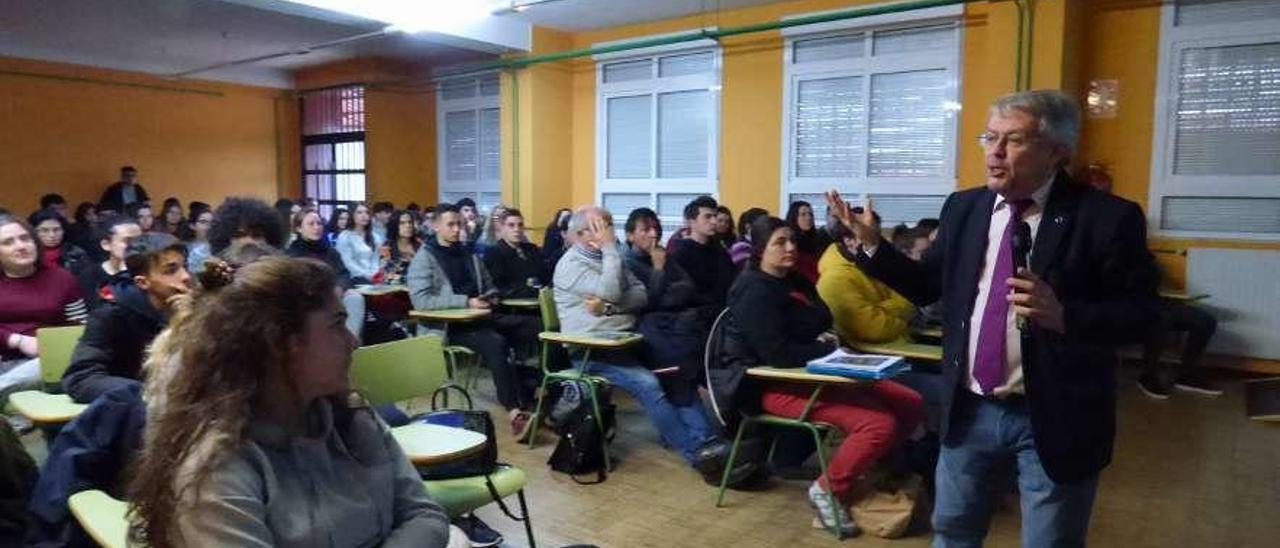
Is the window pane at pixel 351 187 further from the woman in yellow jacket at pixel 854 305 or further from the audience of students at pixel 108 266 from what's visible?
the woman in yellow jacket at pixel 854 305

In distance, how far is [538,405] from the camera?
4152mm

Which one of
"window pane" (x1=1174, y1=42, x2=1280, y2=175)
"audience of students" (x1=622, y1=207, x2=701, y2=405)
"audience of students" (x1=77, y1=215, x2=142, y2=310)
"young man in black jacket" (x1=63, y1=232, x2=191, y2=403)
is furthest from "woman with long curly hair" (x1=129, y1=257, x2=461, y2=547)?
"window pane" (x1=1174, y1=42, x2=1280, y2=175)

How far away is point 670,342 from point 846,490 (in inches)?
46.9

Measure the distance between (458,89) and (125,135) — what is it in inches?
179

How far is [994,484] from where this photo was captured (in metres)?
1.87

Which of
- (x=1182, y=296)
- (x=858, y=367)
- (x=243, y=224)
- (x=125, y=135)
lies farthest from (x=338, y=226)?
(x=1182, y=296)

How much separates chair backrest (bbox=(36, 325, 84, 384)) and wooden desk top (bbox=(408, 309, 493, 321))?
1761 millimetres

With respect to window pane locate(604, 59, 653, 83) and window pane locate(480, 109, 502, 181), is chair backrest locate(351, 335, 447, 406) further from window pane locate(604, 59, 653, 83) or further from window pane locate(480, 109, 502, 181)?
window pane locate(480, 109, 502, 181)

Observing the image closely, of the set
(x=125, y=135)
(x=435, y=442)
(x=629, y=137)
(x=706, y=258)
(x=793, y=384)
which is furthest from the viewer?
(x=125, y=135)

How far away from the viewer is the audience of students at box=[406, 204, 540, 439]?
453 cm

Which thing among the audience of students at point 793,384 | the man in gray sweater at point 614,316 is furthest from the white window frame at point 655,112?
the audience of students at point 793,384

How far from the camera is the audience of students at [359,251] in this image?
262 inches

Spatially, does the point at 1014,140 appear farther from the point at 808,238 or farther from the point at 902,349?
the point at 808,238

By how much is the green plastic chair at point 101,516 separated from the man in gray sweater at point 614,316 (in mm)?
2250
